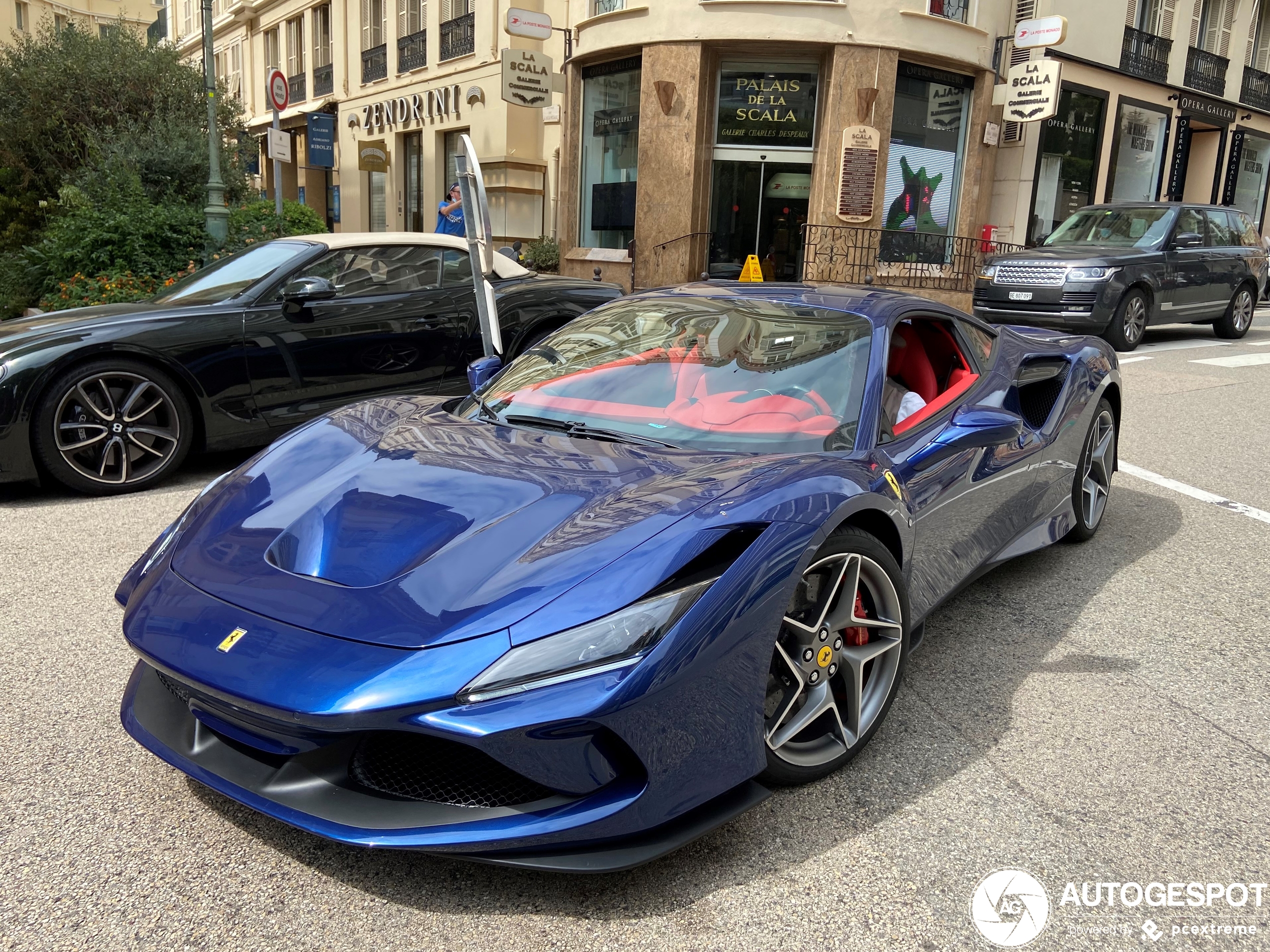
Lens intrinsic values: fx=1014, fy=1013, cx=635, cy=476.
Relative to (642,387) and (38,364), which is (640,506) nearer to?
(642,387)

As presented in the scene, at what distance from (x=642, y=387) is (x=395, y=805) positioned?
1587 mm

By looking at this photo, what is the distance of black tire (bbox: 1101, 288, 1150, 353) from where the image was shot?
36.2 ft

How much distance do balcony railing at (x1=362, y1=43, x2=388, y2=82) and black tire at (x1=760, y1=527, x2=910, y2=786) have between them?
84.2 feet

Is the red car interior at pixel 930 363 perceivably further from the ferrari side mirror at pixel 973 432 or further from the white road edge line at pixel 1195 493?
the white road edge line at pixel 1195 493

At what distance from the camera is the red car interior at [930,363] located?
3.50m

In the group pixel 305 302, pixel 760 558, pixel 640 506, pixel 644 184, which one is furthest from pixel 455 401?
pixel 644 184

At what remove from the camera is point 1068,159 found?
20.4 meters

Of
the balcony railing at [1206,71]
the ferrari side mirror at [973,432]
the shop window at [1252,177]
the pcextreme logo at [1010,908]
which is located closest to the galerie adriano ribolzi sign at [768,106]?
the balcony railing at [1206,71]

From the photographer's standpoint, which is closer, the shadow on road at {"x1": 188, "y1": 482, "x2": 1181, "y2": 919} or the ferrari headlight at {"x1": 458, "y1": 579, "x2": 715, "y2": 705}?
the ferrari headlight at {"x1": 458, "y1": 579, "x2": 715, "y2": 705}

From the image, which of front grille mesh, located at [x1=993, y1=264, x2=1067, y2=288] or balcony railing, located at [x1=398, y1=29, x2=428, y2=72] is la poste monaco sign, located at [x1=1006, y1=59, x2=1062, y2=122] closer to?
front grille mesh, located at [x1=993, y1=264, x2=1067, y2=288]

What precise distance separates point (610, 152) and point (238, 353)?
572 inches

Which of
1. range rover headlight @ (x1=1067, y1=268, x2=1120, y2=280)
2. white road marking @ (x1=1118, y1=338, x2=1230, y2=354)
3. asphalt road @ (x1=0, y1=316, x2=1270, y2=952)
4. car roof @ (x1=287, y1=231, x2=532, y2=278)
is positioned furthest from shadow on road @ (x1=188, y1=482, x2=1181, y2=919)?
white road marking @ (x1=1118, y1=338, x2=1230, y2=354)

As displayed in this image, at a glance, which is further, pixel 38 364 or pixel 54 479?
pixel 54 479

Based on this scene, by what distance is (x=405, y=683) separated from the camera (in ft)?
6.22
